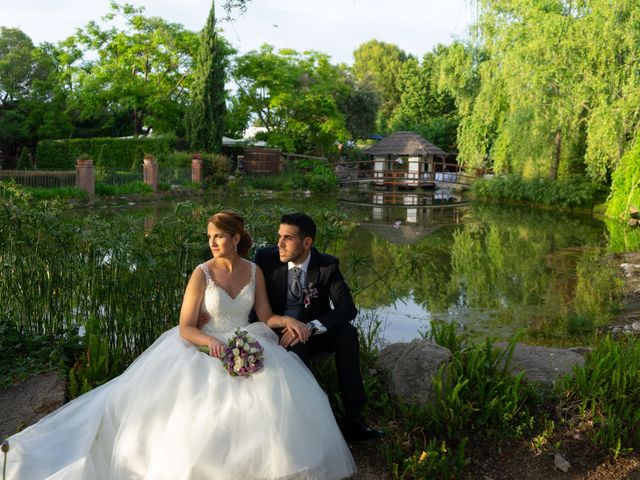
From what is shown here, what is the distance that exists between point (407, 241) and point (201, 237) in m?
12.3

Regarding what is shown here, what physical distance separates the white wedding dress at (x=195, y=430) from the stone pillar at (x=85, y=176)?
21.7m

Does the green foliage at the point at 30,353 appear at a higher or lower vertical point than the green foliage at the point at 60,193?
lower

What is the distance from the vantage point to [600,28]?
21.5m

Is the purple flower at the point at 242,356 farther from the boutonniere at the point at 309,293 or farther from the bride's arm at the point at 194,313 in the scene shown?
the boutonniere at the point at 309,293

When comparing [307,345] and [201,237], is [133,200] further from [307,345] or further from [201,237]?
[307,345]

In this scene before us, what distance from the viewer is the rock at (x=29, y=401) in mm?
4184

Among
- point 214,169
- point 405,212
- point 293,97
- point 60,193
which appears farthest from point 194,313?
point 293,97

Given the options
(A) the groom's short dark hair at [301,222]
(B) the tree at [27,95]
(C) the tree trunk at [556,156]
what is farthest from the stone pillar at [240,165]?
(A) the groom's short dark hair at [301,222]

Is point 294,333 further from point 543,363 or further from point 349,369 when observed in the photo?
point 543,363

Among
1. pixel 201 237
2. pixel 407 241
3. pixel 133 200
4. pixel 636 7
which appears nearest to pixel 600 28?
pixel 636 7

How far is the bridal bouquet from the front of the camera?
11.3 feet

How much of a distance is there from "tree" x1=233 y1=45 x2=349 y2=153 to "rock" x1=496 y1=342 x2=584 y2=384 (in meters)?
34.0

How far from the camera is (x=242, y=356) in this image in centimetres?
344

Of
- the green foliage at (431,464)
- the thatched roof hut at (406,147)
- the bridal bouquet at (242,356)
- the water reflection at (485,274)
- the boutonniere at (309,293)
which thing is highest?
the thatched roof hut at (406,147)
